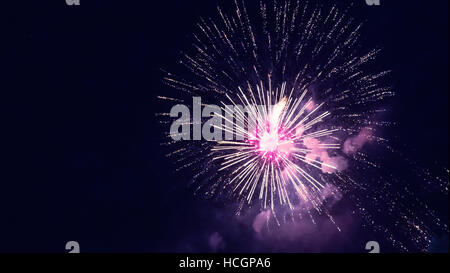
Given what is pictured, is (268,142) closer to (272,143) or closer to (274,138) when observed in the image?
(272,143)

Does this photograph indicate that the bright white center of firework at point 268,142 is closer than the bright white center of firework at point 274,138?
No

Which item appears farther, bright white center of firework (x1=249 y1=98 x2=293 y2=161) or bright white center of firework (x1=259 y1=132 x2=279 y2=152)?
bright white center of firework (x1=259 y1=132 x2=279 y2=152)

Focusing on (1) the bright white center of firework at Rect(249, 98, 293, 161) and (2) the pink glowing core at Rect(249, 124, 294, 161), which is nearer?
(1) the bright white center of firework at Rect(249, 98, 293, 161)

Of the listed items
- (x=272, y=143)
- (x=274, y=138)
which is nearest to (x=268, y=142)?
(x=272, y=143)

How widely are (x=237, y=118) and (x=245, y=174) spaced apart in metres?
1.96

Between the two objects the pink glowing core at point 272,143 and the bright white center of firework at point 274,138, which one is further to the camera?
the pink glowing core at point 272,143

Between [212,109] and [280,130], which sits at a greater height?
[212,109]

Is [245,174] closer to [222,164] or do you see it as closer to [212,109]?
[222,164]

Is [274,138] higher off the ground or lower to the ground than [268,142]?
higher

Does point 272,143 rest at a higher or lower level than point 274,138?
lower
